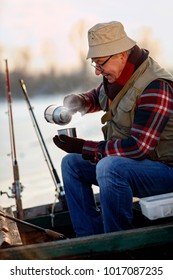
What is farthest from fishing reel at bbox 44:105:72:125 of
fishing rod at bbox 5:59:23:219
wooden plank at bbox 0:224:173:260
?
fishing rod at bbox 5:59:23:219

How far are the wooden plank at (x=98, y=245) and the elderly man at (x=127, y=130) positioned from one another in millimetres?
321

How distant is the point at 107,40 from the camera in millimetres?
3504

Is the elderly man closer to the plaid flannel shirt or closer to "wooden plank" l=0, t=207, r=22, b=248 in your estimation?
the plaid flannel shirt

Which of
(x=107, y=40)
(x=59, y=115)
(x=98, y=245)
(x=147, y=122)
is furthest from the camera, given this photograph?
(x=59, y=115)

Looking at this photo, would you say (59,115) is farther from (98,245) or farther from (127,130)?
(98,245)

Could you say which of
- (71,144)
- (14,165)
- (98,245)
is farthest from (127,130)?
(14,165)

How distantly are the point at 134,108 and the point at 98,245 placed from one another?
95 centimetres

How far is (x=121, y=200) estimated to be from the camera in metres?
3.43

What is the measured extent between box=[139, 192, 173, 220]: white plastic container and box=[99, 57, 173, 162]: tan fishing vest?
289 millimetres

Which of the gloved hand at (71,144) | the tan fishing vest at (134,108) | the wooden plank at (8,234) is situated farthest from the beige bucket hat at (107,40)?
the wooden plank at (8,234)

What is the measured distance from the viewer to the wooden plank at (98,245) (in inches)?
119

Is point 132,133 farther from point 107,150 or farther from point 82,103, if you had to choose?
point 82,103
